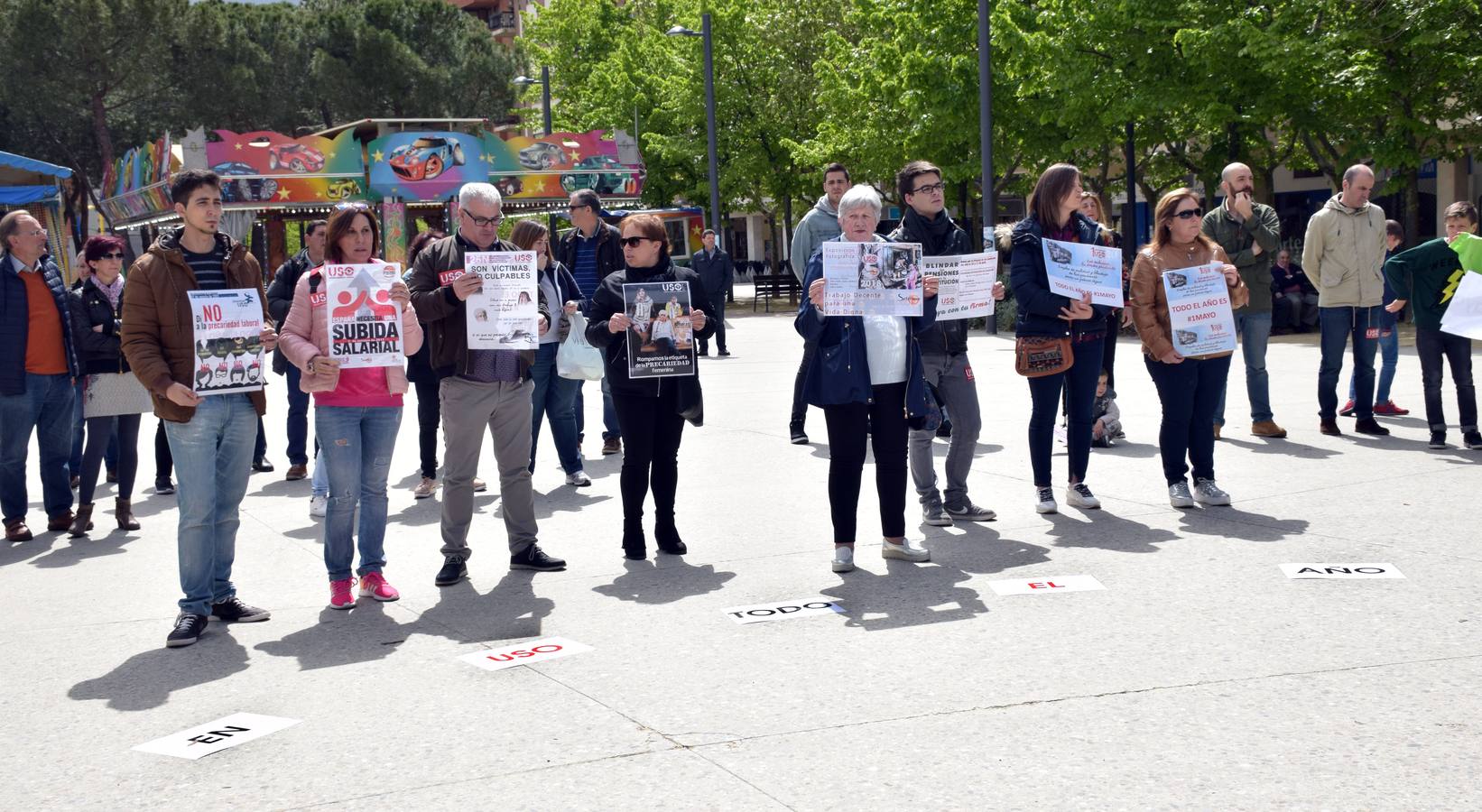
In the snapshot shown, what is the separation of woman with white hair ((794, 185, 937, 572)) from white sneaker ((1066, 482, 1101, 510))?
4.80 feet

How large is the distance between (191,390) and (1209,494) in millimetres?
5133

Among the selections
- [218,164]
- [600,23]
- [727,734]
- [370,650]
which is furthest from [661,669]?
[600,23]

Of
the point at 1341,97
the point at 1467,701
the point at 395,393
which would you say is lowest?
the point at 1467,701

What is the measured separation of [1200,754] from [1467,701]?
101 centimetres

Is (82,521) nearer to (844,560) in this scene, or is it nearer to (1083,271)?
(844,560)

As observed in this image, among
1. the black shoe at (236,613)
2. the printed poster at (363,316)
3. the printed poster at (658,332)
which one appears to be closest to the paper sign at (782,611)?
the printed poster at (658,332)

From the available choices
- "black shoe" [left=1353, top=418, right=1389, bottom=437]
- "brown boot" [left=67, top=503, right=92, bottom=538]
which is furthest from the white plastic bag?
"black shoe" [left=1353, top=418, right=1389, bottom=437]

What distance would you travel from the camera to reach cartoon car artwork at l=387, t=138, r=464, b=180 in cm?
3203

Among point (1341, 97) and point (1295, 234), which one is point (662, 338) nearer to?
point (1341, 97)

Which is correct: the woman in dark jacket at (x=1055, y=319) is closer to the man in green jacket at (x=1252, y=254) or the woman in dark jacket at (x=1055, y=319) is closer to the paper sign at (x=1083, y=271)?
the paper sign at (x=1083, y=271)

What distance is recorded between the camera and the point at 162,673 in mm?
5508

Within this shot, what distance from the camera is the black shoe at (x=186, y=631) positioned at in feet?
19.3

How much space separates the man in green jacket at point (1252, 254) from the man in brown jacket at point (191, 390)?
6.24 meters

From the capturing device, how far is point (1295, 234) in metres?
37.0
